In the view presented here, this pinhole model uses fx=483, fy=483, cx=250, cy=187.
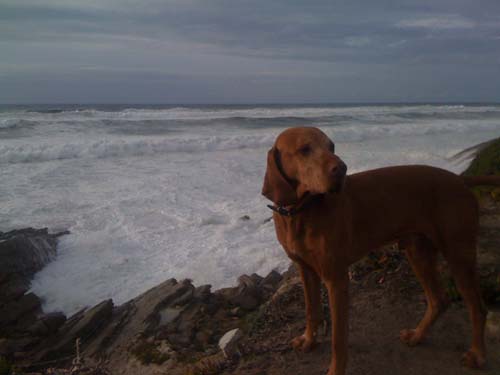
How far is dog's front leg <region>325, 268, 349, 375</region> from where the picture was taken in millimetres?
3158

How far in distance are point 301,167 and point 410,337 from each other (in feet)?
6.50

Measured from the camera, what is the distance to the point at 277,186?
10.1 feet

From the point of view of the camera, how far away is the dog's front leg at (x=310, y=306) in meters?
3.59

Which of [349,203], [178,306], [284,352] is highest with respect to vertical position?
[349,203]

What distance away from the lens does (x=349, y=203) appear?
10.8 ft

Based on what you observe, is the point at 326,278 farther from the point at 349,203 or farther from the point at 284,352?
the point at 284,352

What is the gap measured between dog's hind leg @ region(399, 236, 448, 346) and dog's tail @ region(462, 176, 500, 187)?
621 mm

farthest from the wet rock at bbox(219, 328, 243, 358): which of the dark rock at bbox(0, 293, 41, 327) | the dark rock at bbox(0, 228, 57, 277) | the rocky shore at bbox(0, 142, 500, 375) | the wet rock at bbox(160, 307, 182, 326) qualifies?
the dark rock at bbox(0, 228, 57, 277)

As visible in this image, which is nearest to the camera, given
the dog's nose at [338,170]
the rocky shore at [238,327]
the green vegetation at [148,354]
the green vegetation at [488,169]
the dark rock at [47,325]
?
the dog's nose at [338,170]

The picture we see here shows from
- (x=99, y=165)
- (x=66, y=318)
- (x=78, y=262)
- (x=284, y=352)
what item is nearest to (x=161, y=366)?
(x=284, y=352)

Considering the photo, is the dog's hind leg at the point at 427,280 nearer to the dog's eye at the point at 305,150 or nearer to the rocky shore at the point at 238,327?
the rocky shore at the point at 238,327

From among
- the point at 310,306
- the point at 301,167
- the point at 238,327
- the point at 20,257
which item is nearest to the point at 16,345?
the point at 20,257

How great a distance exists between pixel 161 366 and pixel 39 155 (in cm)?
1649

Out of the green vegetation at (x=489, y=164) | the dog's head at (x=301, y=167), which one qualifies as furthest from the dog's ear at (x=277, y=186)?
the green vegetation at (x=489, y=164)
